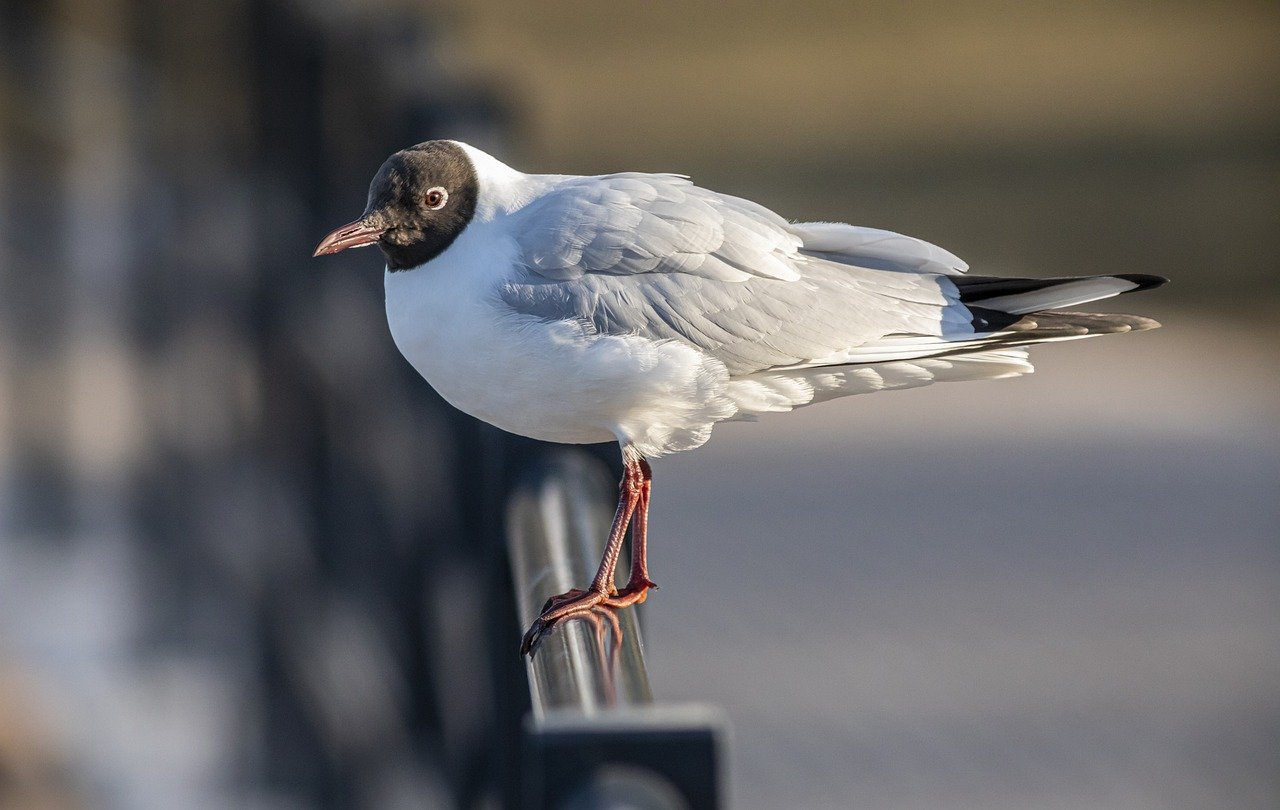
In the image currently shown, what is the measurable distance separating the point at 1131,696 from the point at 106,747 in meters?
3.24

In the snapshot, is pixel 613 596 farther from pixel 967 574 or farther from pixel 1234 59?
pixel 1234 59

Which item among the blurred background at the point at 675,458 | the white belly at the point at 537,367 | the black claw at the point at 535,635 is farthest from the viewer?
the blurred background at the point at 675,458

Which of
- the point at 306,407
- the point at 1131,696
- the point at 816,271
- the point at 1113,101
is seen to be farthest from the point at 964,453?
the point at 816,271

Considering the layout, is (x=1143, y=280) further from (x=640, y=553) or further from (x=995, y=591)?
(x=995, y=591)

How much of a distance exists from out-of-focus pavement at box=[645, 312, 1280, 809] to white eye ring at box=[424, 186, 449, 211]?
2855 mm

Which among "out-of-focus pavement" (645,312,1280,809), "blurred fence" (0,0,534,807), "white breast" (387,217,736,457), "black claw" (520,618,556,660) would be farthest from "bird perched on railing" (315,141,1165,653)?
"out-of-focus pavement" (645,312,1280,809)

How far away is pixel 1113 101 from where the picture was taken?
34.1 ft

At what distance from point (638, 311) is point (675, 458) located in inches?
247

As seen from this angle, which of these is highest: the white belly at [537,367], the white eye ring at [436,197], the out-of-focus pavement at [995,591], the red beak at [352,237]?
the white eye ring at [436,197]

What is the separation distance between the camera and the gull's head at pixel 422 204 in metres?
2.12

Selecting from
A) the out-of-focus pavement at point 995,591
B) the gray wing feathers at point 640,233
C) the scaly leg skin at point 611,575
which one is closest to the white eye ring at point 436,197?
the gray wing feathers at point 640,233

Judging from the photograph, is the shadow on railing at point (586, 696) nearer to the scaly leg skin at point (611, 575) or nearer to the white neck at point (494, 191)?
the scaly leg skin at point (611, 575)

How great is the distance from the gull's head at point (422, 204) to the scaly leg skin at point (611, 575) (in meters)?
0.39

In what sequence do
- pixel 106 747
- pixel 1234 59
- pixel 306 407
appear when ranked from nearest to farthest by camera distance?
1. pixel 306 407
2. pixel 106 747
3. pixel 1234 59
